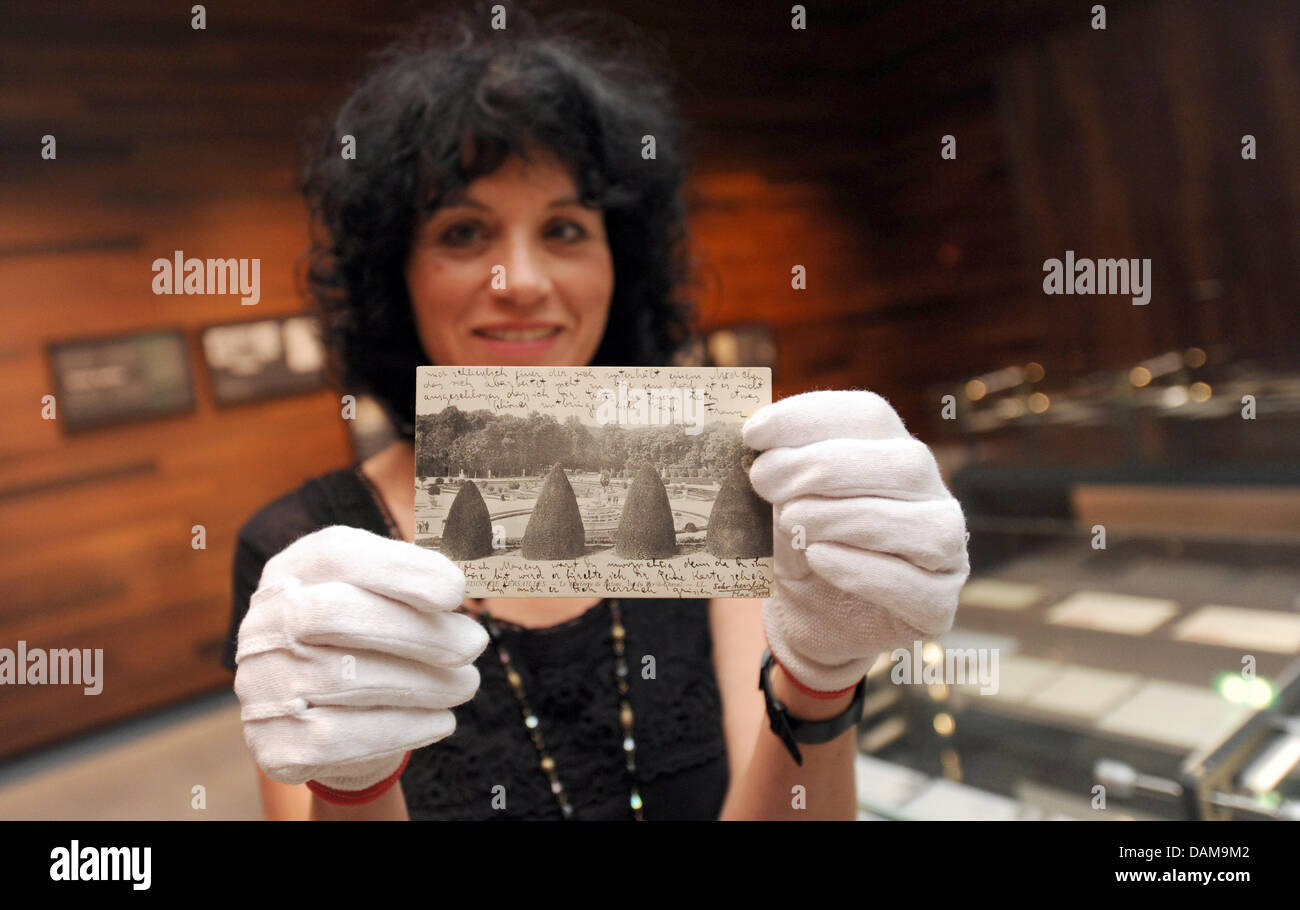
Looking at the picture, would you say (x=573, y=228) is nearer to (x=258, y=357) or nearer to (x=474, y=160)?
(x=474, y=160)

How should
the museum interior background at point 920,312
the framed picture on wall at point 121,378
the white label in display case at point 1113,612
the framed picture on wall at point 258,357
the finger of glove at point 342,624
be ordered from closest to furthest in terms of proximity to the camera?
the finger of glove at point 342,624 < the museum interior background at point 920,312 < the white label in display case at point 1113,612 < the framed picture on wall at point 121,378 < the framed picture on wall at point 258,357

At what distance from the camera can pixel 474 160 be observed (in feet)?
3.34

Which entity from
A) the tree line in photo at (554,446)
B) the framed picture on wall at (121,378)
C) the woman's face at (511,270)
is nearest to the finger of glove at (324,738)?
the tree line in photo at (554,446)

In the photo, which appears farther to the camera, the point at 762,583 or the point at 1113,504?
the point at 1113,504

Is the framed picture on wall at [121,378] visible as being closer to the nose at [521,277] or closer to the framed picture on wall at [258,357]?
the framed picture on wall at [258,357]

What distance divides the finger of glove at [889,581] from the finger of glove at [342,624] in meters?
0.36

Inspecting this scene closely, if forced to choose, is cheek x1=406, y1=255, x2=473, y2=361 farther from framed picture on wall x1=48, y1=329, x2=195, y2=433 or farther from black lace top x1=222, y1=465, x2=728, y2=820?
framed picture on wall x1=48, y1=329, x2=195, y2=433

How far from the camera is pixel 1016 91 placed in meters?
A: 5.55

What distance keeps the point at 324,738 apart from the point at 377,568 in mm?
155

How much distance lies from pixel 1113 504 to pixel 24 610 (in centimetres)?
450

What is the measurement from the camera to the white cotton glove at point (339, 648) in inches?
27.6

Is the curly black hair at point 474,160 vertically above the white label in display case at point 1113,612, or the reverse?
the curly black hair at point 474,160
